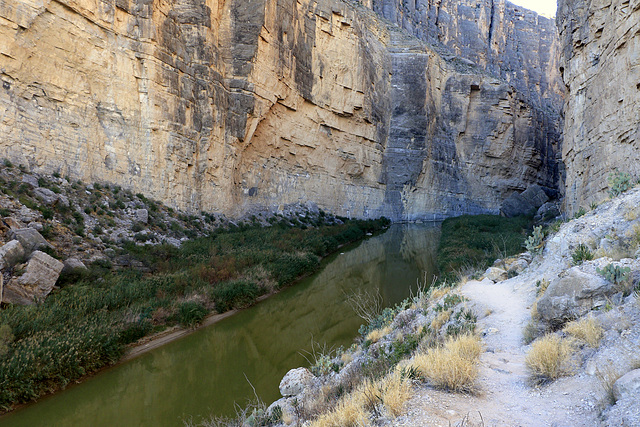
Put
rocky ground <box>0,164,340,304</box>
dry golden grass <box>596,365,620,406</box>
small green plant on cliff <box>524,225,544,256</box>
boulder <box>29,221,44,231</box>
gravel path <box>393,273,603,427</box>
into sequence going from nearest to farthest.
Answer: dry golden grass <box>596,365,620,406</box> < gravel path <box>393,273,603,427</box> < rocky ground <box>0,164,340,304</box> < small green plant on cliff <box>524,225,544,256</box> < boulder <box>29,221,44,231</box>

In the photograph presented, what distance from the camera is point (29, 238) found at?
36.1 feet

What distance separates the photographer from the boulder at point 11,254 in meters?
9.41

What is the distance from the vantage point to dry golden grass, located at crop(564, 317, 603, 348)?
13.3 feet

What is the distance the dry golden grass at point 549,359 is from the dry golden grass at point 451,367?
595 mm

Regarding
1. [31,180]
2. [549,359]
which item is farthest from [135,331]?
[549,359]

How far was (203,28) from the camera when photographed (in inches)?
881

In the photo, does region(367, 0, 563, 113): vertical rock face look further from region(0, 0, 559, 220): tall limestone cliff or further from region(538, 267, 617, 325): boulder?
region(538, 267, 617, 325): boulder


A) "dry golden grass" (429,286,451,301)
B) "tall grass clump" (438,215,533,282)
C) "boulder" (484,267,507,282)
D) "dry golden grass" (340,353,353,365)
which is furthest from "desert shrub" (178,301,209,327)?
"boulder" (484,267,507,282)

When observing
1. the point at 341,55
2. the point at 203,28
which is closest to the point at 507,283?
the point at 203,28

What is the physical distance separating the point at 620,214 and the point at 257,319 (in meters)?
9.97

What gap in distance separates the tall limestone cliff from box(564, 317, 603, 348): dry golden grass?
57.4 feet

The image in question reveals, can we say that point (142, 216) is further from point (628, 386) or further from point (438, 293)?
point (628, 386)

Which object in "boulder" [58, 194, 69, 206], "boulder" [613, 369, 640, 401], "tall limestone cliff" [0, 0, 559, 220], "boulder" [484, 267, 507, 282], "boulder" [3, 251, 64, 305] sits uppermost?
"tall limestone cliff" [0, 0, 559, 220]

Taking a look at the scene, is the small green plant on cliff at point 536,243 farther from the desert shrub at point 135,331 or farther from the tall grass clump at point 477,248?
the desert shrub at point 135,331
